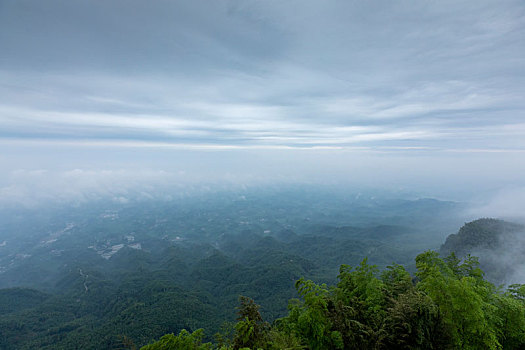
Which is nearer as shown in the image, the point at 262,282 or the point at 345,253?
the point at 262,282

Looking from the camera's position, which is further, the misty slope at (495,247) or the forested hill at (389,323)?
the misty slope at (495,247)

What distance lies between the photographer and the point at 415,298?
33.3 ft

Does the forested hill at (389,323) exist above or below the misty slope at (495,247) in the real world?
above

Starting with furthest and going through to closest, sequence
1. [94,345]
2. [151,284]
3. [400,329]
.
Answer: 1. [151,284]
2. [94,345]
3. [400,329]

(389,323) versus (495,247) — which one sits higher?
(389,323)

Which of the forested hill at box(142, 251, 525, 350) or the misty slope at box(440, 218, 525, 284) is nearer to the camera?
the forested hill at box(142, 251, 525, 350)

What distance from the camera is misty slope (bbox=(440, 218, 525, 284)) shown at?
3546 inches

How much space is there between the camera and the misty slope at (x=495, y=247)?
295 ft

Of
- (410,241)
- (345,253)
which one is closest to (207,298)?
(345,253)

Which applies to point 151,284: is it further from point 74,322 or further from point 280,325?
point 280,325

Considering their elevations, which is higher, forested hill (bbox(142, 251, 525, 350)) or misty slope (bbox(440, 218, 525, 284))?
forested hill (bbox(142, 251, 525, 350))

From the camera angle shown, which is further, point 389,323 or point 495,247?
point 495,247

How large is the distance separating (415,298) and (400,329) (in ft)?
5.10

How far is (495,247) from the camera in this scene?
11244 cm
